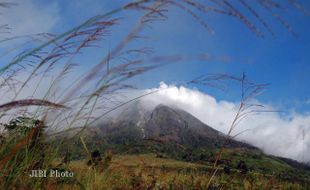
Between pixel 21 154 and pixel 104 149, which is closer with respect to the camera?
pixel 21 154

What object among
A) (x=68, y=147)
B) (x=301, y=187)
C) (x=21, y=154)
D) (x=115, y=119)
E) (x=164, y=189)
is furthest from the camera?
(x=301, y=187)

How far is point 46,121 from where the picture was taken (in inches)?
118

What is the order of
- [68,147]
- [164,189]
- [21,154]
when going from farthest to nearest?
[164,189], [68,147], [21,154]

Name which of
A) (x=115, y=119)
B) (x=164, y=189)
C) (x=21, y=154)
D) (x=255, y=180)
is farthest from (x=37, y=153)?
(x=255, y=180)

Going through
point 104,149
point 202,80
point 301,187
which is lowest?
point 301,187

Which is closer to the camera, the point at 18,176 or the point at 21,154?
the point at 18,176

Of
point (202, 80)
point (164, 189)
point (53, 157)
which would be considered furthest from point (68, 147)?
point (164, 189)

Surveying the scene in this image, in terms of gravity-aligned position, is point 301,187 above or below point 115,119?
below

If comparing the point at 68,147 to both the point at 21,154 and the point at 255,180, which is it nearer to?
the point at 21,154

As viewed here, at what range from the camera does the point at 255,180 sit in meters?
6.44

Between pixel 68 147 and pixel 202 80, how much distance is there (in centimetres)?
121

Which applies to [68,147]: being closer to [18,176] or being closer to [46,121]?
[46,121]

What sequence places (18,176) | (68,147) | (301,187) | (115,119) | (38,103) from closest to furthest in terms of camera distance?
(38,103) → (18,176) → (68,147) → (115,119) → (301,187)

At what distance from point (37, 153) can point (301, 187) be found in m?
6.18
